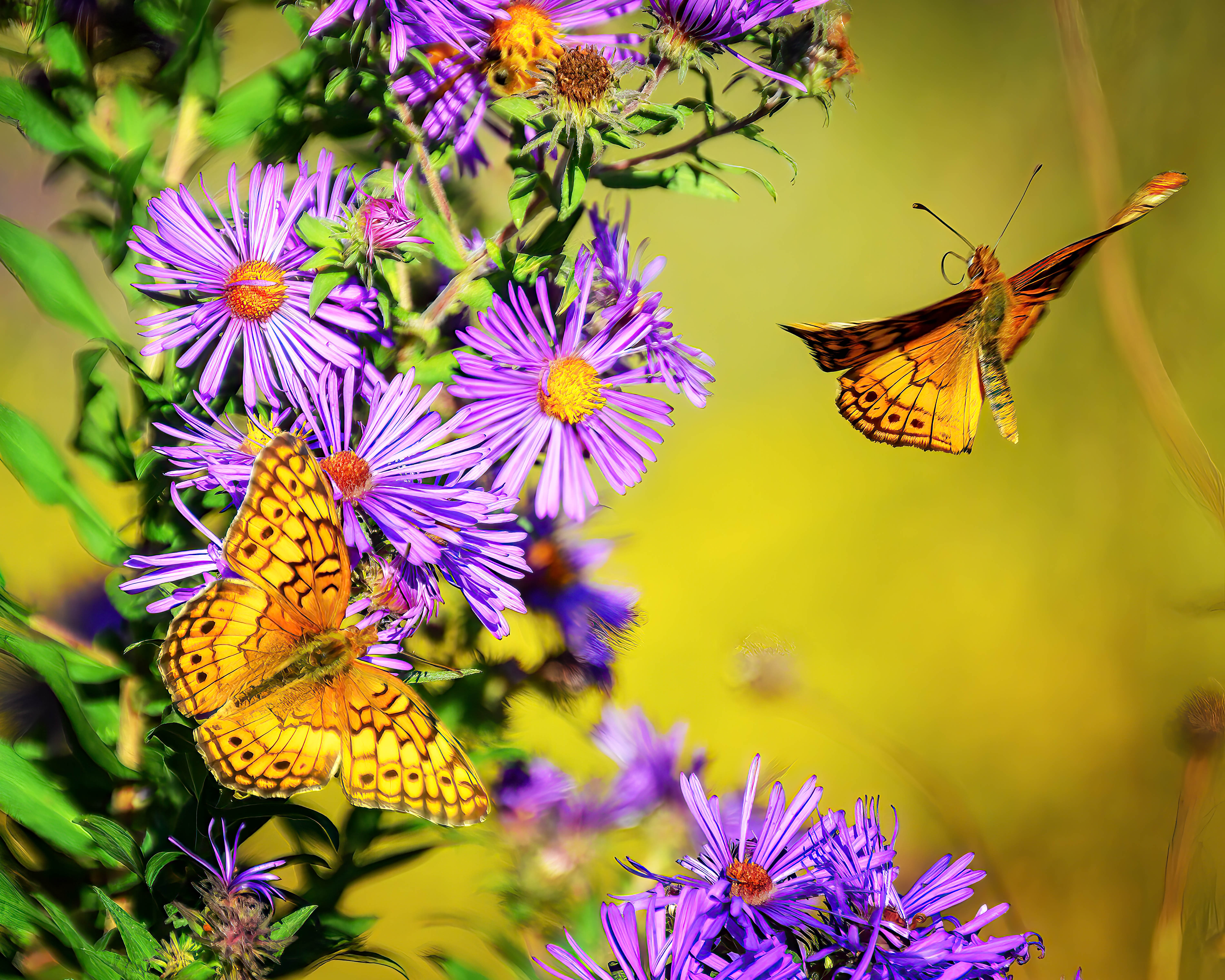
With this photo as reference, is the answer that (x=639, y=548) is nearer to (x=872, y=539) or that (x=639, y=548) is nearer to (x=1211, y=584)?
(x=872, y=539)

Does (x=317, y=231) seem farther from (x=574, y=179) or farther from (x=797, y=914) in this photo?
(x=797, y=914)

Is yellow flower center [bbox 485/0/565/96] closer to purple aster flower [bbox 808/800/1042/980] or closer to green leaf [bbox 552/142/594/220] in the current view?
green leaf [bbox 552/142/594/220]

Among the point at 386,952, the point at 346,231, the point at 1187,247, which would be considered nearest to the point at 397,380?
the point at 346,231

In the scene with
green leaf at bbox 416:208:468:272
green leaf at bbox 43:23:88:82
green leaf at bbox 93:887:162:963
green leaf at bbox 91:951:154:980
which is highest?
green leaf at bbox 43:23:88:82

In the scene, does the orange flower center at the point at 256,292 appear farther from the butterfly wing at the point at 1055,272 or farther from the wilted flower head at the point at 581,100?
the butterfly wing at the point at 1055,272

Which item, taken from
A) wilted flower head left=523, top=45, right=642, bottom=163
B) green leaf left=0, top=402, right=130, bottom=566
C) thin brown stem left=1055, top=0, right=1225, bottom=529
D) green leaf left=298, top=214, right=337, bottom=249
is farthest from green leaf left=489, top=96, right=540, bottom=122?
thin brown stem left=1055, top=0, right=1225, bottom=529

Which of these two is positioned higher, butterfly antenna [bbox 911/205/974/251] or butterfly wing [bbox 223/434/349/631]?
butterfly antenna [bbox 911/205/974/251]

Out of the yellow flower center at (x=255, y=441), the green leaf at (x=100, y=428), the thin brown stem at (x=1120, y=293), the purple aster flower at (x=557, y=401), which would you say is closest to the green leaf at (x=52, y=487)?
the green leaf at (x=100, y=428)
